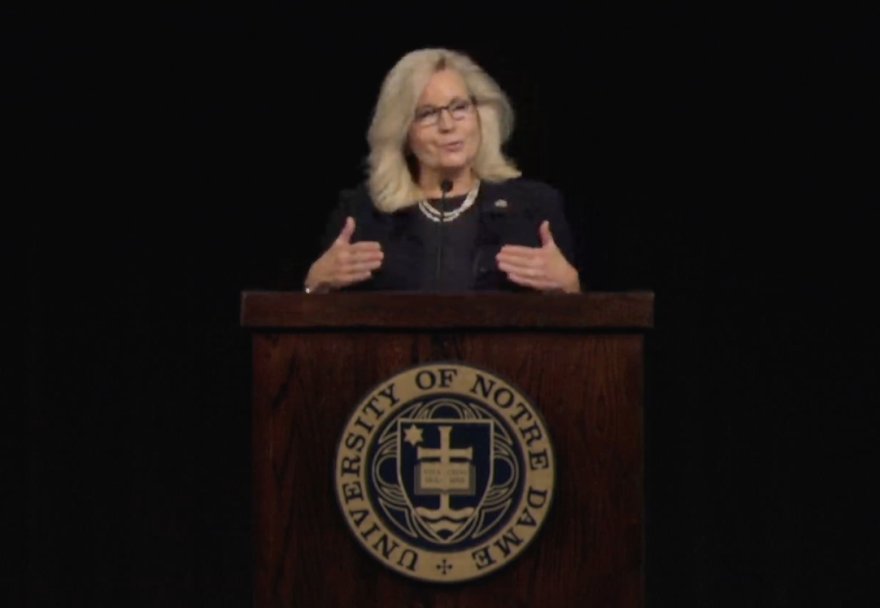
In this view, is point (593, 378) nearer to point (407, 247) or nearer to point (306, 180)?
point (407, 247)

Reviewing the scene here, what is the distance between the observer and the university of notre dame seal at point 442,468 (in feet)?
7.64

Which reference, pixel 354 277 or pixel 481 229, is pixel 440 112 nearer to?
pixel 481 229

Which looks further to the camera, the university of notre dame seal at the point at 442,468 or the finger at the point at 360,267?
the finger at the point at 360,267

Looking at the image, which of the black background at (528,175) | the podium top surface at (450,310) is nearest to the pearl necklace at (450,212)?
the podium top surface at (450,310)

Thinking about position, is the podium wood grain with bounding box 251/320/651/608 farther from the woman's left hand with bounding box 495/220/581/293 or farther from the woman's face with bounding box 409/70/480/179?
the woman's face with bounding box 409/70/480/179

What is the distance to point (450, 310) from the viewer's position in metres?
2.35

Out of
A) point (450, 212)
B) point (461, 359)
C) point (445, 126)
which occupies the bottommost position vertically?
point (461, 359)

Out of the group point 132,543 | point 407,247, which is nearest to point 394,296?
point 407,247

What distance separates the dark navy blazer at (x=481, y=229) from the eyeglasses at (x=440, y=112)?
0.37 feet

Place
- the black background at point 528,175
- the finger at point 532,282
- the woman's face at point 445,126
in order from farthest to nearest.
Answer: the black background at point 528,175 < the woman's face at point 445,126 < the finger at point 532,282

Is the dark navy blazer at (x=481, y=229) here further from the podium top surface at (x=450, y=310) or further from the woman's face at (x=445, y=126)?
the podium top surface at (x=450, y=310)

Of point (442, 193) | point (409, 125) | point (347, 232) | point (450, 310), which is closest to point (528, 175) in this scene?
point (409, 125)

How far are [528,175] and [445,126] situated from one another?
2.78 feet

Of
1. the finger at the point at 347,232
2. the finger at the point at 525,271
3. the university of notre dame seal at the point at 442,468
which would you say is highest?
the finger at the point at 347,232
